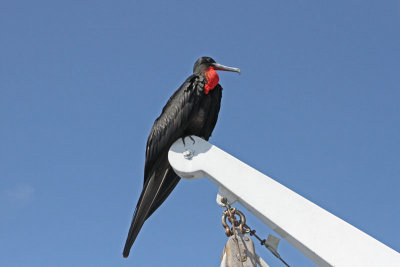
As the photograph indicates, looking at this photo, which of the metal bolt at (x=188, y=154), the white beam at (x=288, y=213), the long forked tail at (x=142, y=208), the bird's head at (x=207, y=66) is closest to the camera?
the white beam at (x=288, y=213)

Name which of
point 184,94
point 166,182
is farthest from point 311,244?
point 184,94

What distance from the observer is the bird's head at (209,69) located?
457 cm

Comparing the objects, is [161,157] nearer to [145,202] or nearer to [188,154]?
[145,202]

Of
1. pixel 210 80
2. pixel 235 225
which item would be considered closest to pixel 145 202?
pixel 235 225

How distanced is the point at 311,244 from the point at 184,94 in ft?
6.99

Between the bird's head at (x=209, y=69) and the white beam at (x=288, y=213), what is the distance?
0.94 metres

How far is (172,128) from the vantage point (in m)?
4.23

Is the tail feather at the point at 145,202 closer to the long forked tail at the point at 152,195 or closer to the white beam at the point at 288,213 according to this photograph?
the long forked tail at the point at 152,195

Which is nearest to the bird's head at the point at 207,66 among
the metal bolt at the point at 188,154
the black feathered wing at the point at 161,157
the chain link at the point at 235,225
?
the black feathered wing at the point at 161,157

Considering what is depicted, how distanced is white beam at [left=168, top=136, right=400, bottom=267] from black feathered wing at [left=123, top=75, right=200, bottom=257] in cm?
42

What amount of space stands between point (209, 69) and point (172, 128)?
900mm

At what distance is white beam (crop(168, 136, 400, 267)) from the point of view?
2.63 m

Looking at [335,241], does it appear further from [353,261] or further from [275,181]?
[275,181]

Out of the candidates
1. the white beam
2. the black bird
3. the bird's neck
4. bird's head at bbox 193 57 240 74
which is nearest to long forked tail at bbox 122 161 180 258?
the black bird
